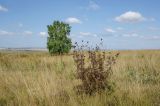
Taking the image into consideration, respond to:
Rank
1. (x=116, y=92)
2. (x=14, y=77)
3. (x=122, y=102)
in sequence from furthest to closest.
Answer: (x=14, y=77), (x=116, y=92), (x=122, y=102)

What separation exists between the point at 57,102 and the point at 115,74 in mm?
3325

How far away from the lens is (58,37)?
43.2 meters

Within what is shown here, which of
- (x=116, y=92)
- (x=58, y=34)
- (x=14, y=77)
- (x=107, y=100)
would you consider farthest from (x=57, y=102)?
(x=58, y=34)

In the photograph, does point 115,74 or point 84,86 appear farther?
point 115,74

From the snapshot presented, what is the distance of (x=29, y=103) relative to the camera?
4961mm

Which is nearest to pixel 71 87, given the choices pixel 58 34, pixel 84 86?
pixel 84 86

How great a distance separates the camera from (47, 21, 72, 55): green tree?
43.1 metres

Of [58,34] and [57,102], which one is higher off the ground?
[58,34]

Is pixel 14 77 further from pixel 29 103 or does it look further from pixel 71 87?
pixel 29 103

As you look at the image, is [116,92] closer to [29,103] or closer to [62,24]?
[29,103]

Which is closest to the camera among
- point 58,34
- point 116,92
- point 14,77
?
point 116,92

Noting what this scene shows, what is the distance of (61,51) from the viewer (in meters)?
44.2

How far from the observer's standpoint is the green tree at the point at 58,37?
43125 mm

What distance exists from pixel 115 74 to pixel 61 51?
36.7 meters
